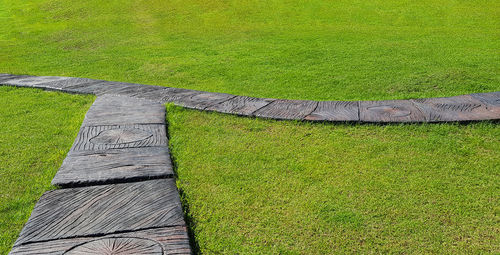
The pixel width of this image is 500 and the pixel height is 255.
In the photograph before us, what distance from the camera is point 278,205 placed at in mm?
2219

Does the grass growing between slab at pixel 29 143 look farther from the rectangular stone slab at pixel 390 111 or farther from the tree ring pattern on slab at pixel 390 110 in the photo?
the tree ring pattern on slab at pixel 390 110

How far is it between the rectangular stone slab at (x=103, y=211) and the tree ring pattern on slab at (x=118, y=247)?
0.24 feet

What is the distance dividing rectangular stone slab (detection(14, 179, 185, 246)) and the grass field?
0.12m

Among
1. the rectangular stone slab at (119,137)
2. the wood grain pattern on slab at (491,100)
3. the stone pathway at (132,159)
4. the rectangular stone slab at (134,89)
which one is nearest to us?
the stone pathway at (132,159)

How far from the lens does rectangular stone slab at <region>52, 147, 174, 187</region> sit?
2.36m

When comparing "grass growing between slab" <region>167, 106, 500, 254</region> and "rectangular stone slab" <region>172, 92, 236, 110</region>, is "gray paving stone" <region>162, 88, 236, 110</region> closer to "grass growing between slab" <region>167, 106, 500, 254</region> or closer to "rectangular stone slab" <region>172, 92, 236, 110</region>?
"rectangular stone slab" <region>172, 92, 236, 110</region>

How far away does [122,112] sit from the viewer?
345 cm

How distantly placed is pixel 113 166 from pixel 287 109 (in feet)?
5.06

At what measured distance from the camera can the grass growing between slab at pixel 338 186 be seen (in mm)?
1956

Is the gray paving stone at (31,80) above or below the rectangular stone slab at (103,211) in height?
below

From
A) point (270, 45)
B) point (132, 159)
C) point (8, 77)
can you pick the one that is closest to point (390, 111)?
point (132, 159)

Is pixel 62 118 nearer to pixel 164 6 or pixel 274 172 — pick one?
pixel 274 172

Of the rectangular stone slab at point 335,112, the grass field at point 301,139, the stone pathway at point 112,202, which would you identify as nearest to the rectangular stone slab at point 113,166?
the stone pathway at point 112,202

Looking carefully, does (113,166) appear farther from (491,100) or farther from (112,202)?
(491,100)
